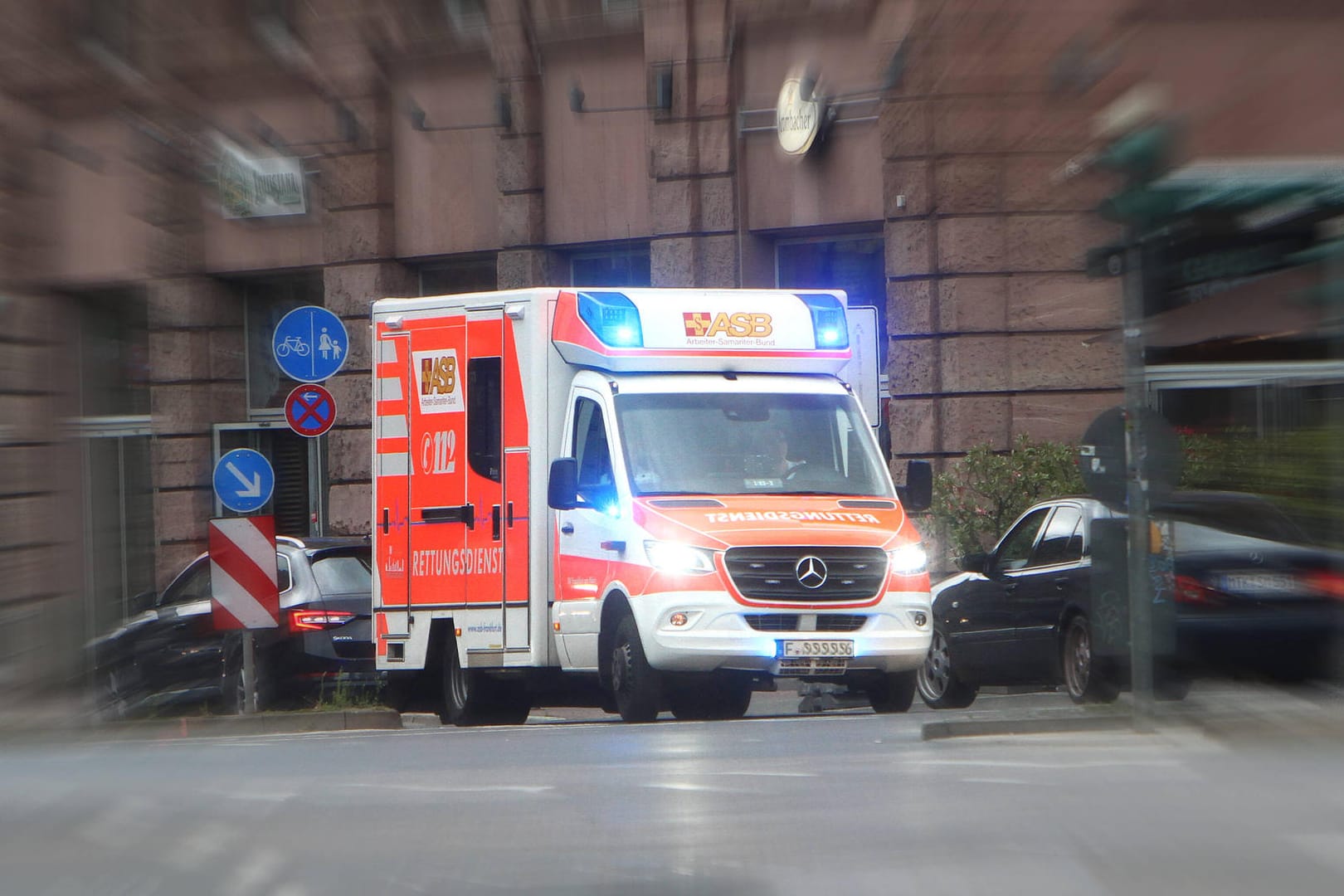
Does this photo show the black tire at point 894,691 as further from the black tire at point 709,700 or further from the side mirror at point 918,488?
the side mirror at point 918,488

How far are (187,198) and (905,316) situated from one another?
14.0m

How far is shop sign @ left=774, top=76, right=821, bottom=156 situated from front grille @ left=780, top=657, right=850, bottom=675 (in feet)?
17.7

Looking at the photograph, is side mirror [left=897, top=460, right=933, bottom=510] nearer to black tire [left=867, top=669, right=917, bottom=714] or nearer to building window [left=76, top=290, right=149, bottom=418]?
black tire [left=867, top=669, right=917, bottom=714]

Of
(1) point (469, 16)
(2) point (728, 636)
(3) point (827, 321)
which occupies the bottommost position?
(2) point (728, 636)

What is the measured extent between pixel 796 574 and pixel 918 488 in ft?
4.64

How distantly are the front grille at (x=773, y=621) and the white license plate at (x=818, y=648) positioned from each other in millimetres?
96

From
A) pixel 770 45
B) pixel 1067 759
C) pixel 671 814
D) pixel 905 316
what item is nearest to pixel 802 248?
pixel 905 316

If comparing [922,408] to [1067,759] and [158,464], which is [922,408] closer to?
[1067,759]

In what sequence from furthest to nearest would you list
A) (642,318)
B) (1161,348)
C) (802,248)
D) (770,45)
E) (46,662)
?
(802,248), (642,318), (1161,348), (46,662), (770,45)

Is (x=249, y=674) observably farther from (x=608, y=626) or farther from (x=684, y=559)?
(x=684, y=559)

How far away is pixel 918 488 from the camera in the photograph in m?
11.2

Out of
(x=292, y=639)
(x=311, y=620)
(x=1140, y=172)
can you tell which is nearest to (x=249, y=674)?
(x=292, y=639)

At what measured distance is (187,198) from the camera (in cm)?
344

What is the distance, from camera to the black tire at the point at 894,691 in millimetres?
10859
